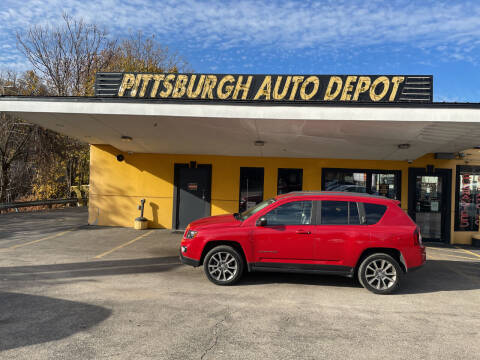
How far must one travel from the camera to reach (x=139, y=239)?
9711 mm

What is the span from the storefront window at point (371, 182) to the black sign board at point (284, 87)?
353 centimetres

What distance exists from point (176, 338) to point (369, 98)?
750 centimetres

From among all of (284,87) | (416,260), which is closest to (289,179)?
(284,87)

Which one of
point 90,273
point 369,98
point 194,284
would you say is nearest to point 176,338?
point 194,284

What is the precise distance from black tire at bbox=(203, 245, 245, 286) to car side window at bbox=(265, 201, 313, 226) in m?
0.89

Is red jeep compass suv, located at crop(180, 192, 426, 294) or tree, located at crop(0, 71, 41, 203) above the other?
tree, located at crop(0, 71, 41, 203)

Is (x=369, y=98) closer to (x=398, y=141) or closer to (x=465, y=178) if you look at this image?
(x=398, y=141)

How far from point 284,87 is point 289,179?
400 centimetres

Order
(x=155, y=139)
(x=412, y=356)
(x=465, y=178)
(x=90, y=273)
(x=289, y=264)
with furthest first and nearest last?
(x=465, y=178) → (x=155, y=139) → (x=90, y=273) → (x=289, y=264) → (x=412, y=356)

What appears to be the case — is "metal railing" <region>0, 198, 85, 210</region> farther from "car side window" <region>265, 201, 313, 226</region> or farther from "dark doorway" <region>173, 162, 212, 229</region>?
"car side window" <region>265, 201, 313, 226</region>

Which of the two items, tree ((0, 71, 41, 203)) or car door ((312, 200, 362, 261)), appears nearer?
car door ((312, 200, 362, 261))

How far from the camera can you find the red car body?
Answer: 5.42 meters

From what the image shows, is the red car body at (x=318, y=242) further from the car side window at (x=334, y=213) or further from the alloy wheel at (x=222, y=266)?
the alloy wheel at (x=222, y=266)

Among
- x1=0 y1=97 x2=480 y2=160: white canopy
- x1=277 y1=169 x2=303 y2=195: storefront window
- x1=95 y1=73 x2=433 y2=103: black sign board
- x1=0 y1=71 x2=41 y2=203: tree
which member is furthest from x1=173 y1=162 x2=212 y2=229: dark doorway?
x1=0 y1=71 x2=41 y2=203: tree
